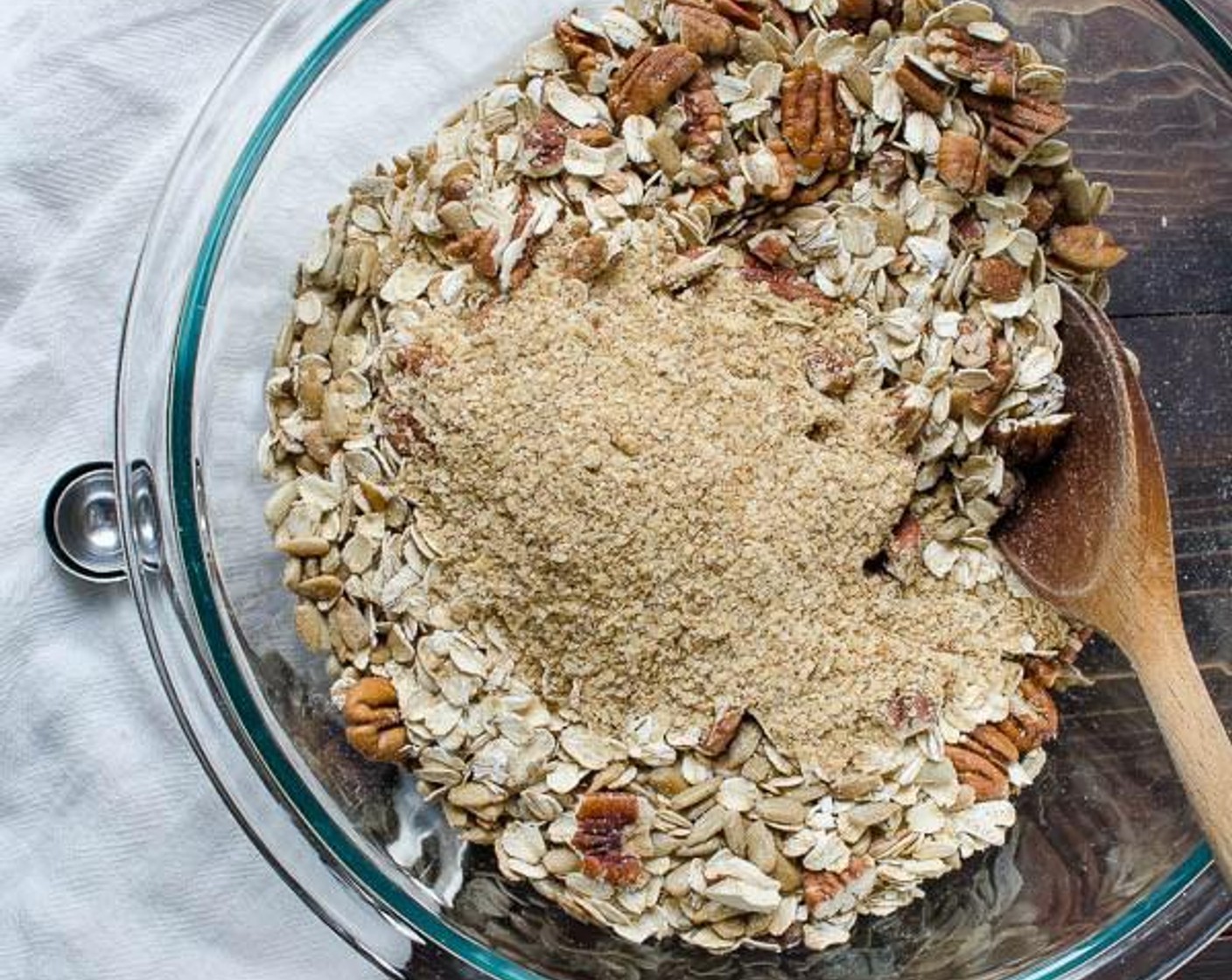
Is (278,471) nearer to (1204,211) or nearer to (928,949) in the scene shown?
(928,949)

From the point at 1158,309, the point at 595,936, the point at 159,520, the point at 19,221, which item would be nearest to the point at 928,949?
the point at 595,936

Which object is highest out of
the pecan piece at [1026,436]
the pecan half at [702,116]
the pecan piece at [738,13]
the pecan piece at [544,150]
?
the pecan piece at [738,13]

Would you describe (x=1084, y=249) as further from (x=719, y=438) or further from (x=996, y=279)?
(x=719, y=438)

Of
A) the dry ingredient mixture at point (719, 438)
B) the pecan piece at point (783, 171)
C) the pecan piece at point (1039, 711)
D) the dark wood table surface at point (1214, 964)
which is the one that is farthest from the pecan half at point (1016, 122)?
the dark wood table surface at point (1214, 964)

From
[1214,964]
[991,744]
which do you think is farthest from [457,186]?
[1214,964]

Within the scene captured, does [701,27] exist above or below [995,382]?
above

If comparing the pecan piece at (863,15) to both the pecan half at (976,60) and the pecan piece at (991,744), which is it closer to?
the pecan half at (976,60)
